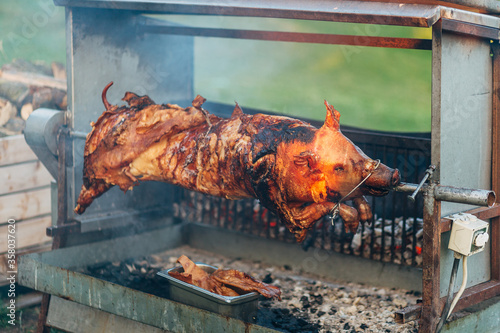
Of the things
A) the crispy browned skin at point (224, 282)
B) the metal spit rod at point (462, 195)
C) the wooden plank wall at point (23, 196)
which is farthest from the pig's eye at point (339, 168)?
the wooden plank wall at point (23, 196)

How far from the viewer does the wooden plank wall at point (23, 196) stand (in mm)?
5074

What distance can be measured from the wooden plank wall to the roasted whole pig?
42.6 inches

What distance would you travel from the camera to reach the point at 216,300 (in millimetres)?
3430

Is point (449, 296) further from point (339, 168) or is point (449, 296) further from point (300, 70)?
point (300, 70)

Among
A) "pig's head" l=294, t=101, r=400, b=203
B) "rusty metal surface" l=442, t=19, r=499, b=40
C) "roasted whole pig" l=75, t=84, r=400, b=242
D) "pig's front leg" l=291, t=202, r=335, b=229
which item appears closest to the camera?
"rusty metal surface" l=442, t=19, r=499, b=40

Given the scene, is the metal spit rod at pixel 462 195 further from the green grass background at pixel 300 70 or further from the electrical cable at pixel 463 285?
the green grass background at pixel 300 70

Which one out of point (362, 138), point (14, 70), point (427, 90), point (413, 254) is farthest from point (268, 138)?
point (427, 90)

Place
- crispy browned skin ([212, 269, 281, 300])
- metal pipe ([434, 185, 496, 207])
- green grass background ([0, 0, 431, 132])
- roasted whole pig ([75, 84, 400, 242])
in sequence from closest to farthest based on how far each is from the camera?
metal pipe ([434, 185, 496, 207]) < roasted whole pig ([75, 84, 400, 242]) < crispy browned skin ([212, 269, 281, 300]) < green grass background ([0, 0, 431, 132])

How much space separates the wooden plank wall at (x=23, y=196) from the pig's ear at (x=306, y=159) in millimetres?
3023

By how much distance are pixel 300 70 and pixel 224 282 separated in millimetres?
7963

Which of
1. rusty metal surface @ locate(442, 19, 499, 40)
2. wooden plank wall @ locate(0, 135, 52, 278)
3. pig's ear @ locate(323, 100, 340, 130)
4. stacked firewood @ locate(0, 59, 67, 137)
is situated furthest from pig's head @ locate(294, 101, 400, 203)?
stacked firewood @ locate(0, 59, 67, 137)

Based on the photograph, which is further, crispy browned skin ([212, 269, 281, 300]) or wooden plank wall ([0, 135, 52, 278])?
wooden plank wall ([0, 135, 52, 278])

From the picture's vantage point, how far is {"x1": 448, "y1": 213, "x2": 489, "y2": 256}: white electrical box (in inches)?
113

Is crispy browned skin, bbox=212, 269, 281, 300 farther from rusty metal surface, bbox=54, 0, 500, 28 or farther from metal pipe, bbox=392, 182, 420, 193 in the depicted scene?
rusty metal surface, bbox=54, 0, 500, 28
